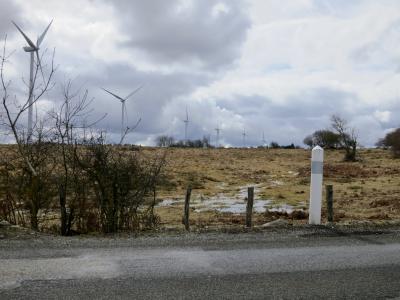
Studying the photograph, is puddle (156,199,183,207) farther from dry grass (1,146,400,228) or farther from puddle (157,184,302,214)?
dry grass (1,146,400,228)

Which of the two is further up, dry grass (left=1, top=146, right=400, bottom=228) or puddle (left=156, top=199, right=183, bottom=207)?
dry grass (left=1, top=146, right=400, bottom=228)

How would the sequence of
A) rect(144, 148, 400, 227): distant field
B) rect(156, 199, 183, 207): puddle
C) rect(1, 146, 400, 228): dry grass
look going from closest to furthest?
rect(1, 146, 400, 228): dry grass
rect(144, 148, 400, 227): distant field
rect(156, 199, 183, 207): puddle

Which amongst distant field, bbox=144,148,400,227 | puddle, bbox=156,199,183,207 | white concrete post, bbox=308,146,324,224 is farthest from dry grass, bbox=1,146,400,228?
white concrete post, bbox=308,146,324,224

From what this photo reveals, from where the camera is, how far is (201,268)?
6.28 meters

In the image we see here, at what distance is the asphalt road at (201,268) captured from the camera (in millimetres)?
5320

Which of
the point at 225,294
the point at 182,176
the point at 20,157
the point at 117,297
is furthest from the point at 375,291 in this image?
the point at 182,176

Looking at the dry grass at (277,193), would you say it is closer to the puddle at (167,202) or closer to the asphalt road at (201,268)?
the puddle at (167,202)

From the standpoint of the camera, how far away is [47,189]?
11.7 metres

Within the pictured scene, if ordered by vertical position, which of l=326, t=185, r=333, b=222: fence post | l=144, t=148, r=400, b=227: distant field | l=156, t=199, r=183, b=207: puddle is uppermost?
l=326, t=185, r=333, b=222: fence post

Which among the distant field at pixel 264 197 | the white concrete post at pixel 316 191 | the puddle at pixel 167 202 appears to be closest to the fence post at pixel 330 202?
the white concrete post at pixel 316 191

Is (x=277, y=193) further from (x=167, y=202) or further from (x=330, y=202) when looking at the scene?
(x=330, y=202)

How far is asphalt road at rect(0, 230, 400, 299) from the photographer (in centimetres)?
532

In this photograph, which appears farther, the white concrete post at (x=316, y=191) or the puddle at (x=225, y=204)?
the puddle at (x=225, y=204)

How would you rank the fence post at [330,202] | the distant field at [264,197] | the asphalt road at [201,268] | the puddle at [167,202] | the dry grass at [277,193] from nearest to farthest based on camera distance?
the asphalt road at [201,268], the fence post at [330,202], the dry grass at [277,193], the distant field at [264,197], the puddle at [167,202]
